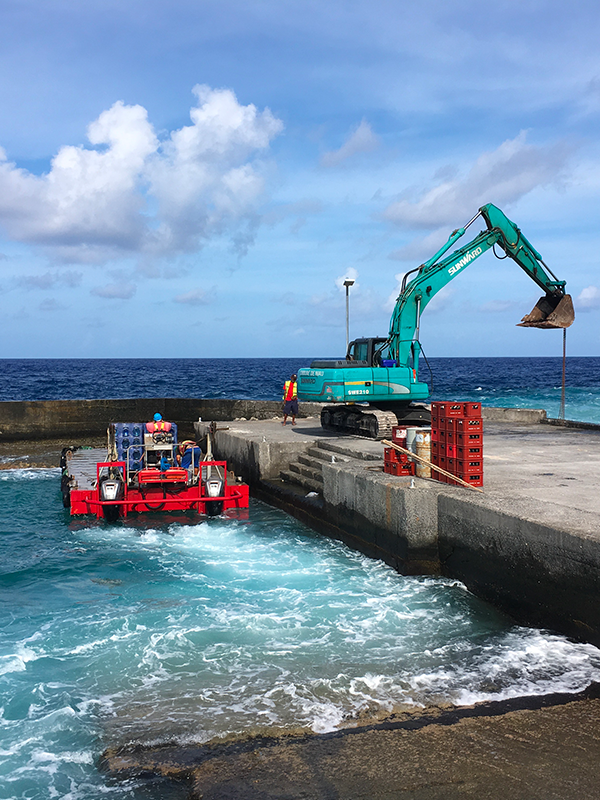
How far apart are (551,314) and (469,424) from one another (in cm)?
1011

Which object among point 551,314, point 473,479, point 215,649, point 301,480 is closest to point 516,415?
point 551,314

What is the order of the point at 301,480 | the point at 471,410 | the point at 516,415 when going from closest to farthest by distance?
the point at 471,410
the point at 301,480
the point at 516,415

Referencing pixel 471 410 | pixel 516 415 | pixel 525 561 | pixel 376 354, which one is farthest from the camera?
pixel 516 415

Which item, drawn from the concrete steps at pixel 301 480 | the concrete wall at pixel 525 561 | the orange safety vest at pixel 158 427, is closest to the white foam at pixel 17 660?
the concrete wall at pixel 525 561

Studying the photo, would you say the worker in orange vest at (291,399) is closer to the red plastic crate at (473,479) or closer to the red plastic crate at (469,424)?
the red plastic crate at (469,424)

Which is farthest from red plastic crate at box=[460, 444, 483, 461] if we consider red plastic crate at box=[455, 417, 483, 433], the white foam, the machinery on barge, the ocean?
the white foam

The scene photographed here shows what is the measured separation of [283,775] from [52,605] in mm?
5798

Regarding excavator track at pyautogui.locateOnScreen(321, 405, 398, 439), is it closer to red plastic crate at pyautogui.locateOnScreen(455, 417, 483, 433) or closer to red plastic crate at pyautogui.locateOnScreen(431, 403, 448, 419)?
red plastic crate at pyautogui.locateOnScreen(431, 403, 448, 419)

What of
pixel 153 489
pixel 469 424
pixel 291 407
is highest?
pixel 469 424

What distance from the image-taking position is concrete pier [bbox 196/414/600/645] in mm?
8023

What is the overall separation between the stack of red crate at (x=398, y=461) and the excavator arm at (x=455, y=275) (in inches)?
265

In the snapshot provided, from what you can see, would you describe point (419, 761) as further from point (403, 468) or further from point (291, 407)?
point (291, 407)

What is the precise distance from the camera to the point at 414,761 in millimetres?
5320

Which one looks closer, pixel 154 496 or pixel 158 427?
pixel 154 496
